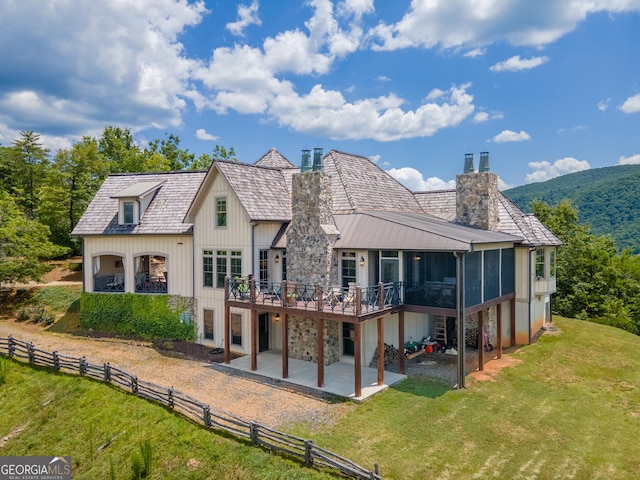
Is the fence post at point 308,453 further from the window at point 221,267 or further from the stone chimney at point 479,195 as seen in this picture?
the stone chimney at point 479,195

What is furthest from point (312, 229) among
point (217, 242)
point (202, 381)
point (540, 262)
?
point (540, 262)

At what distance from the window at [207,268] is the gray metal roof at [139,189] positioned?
5333 millimetres

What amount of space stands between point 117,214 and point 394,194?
1498 centimetres

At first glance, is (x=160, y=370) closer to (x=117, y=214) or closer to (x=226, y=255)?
(x=226, y=255)

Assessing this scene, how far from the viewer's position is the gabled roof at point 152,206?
21.2 meters

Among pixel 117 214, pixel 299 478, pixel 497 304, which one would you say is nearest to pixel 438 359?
pixel 497 304

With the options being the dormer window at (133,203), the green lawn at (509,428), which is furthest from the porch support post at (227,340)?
the dormer window at (133,203)

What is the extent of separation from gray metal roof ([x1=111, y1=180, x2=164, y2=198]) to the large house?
0.32ft

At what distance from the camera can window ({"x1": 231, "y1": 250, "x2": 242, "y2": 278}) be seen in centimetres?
1853

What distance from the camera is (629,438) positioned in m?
11.2

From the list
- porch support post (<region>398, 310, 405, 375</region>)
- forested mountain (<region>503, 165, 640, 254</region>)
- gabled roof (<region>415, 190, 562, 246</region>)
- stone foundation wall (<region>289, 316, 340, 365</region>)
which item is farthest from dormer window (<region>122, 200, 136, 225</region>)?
forested mountain (<region>503, 165, 640, 254</region>)

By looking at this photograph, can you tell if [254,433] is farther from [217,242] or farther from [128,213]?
[128,213]

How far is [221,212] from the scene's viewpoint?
19.0 meters

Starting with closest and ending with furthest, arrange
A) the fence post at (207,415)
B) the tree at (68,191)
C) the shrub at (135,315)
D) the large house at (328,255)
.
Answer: the fence post at (207,415) < the large house at (328,255) < the shrub at (135,315) < the tree at (68,191)
